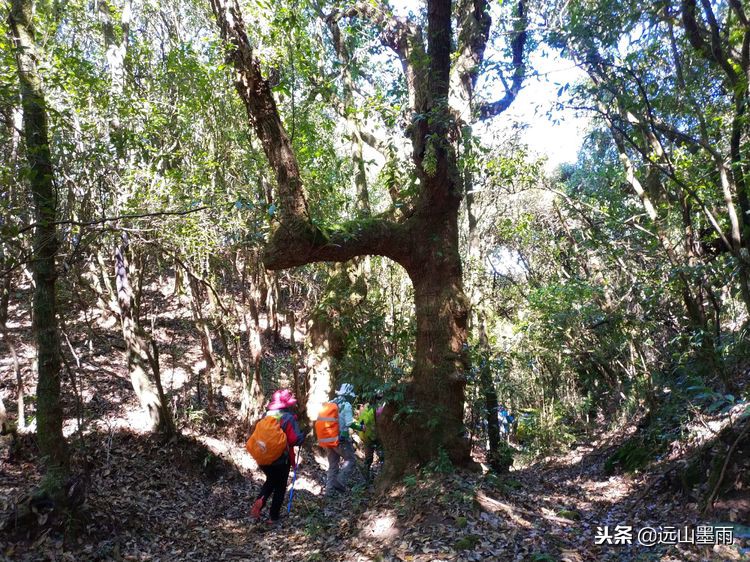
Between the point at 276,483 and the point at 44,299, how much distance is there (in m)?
3.74

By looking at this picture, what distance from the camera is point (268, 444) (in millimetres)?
6988

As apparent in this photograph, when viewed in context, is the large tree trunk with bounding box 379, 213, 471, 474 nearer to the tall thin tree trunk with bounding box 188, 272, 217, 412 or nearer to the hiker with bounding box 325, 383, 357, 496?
the hiker with bounding box 325, 383, 357, 496

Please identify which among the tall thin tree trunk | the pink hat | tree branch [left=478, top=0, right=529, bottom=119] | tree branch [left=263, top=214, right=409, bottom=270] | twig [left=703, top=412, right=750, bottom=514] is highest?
tree branch [left=478, top=0, right=529, bottom=119]

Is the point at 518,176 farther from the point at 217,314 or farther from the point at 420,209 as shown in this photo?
the point at 217,314

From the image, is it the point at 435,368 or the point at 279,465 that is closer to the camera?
the point at 435,368

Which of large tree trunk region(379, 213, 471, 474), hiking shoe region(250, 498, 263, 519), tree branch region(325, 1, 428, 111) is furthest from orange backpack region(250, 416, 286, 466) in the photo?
tree branch region(325, 1, 428, 111)

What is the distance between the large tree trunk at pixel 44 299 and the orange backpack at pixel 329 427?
3.33 meters

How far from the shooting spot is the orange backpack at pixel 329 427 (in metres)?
7.82

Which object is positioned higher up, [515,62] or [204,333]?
[515,62]

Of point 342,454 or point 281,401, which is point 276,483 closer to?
point 281,401

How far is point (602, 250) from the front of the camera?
38.6ft

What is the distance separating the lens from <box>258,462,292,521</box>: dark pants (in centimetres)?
711

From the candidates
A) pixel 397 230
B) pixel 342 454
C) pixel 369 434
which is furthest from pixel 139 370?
pixel 397 230

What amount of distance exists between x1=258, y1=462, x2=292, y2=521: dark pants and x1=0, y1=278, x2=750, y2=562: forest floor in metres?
0.27
